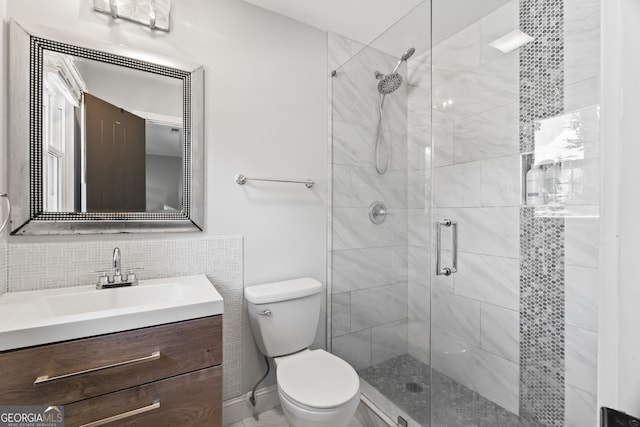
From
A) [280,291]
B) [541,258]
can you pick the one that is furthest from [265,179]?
[541,258]

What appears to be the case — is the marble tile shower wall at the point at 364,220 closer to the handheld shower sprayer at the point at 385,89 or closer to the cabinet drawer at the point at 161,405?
the handheld shower sprayer at the point at 385,89

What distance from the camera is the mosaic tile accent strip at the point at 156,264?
1240 mm

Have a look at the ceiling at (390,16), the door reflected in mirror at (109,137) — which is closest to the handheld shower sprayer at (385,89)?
the ceiling at (390,16)

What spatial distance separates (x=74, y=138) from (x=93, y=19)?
563 mm

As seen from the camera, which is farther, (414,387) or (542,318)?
(414,387)

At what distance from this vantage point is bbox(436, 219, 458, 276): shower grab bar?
1.60 meters

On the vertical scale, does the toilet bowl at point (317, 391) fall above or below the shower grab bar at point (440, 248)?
below

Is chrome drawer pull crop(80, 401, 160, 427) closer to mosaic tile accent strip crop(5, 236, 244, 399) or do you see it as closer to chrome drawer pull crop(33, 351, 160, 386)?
chrome drawer pull crop(33, 351, 160, 386)

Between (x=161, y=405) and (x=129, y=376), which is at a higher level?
(x=129, y=376)

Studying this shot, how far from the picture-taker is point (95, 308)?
124 centimetres

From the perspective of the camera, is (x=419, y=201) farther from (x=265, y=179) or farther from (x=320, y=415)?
(x=320, y=415)

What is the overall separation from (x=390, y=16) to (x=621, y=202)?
1.85 metres

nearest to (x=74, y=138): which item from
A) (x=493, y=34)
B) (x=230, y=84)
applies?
(x=230, y=84)

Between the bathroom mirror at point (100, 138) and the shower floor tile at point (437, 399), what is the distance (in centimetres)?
145
